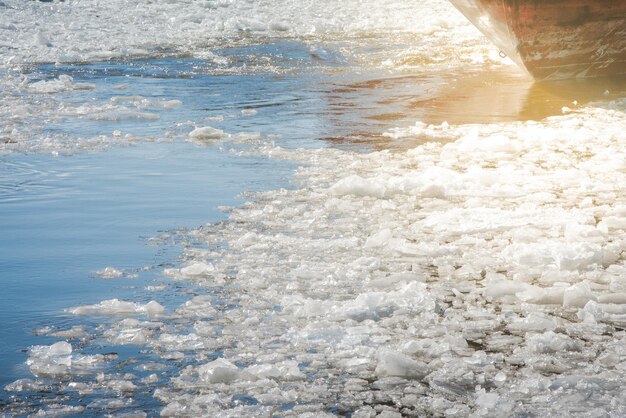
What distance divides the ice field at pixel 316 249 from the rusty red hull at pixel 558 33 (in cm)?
34

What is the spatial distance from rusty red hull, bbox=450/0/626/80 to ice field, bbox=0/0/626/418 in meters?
0.34

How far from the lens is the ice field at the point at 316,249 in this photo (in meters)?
3.19

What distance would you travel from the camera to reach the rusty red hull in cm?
959

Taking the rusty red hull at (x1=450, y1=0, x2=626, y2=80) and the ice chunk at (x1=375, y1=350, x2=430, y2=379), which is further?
the rusty red hull at (x1=450, y1=0, x2=626, y2=80)

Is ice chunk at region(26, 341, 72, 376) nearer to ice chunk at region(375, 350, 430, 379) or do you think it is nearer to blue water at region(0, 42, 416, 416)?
blue water at region(0, 42, 416, 416)

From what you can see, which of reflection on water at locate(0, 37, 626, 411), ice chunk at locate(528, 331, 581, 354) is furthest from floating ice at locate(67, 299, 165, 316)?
ice chunk at locate(528, 331, 581, 354)

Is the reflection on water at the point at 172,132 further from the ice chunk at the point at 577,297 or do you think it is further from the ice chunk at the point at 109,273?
the ice chunk at the point at 577,297

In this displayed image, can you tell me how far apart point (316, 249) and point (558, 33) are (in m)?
6.15

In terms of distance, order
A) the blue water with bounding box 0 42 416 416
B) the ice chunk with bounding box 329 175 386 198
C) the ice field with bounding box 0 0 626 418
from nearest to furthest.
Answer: the ice field with bounding box 0 0 626 418 < the blue water with bounding box 0 42 416 416 < the ice chunk with bounding box 329 175 386 198

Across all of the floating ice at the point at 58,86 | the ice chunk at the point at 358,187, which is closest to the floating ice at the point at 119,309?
the ice chunk at the point at 358,187

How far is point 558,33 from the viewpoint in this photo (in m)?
9.83

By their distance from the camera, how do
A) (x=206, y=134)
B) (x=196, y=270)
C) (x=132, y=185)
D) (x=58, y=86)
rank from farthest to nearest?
(x=58, y=86), (x=206, y=134), (x=132, y=185), (x=196, y=270)

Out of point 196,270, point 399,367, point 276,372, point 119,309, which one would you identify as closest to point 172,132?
point 196,270

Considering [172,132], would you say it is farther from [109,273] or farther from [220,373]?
[220,373]
